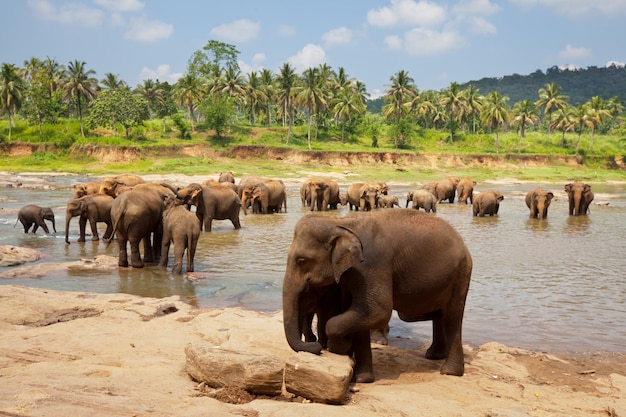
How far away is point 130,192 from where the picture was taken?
14047 millimetres

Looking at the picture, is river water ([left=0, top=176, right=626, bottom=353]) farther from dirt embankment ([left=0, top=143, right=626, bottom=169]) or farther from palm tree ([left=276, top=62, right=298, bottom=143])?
palm tree ([left=276, top=62, right=298, bottom=143])

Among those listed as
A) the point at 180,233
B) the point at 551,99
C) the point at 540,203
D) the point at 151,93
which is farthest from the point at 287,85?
the point at 180,233

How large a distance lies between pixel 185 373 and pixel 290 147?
65.4 m

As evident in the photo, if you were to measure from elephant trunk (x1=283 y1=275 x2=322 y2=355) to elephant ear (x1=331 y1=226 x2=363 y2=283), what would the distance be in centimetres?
49

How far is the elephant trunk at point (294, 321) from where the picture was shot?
622cm

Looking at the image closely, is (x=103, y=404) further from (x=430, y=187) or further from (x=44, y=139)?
(x=44, y=139)

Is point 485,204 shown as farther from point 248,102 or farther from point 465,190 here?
point 248,102

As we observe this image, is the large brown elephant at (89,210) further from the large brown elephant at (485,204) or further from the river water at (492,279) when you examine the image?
the large brown elephant at (485,204)

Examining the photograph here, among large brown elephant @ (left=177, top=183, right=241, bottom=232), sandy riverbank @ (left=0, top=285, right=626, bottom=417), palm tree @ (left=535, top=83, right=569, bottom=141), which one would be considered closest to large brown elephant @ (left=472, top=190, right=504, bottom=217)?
large brown elephant @ (left=177, top=183, right=241, bottom=232)

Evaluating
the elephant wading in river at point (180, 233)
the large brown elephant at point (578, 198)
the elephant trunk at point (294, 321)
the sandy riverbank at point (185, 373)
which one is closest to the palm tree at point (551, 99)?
the large brown elephant at point (578, 198)

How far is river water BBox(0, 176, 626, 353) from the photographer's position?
9625 millimetres

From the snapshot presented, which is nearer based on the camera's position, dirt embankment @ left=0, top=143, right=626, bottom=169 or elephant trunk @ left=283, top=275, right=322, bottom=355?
elephant trunk @ left=283, top=275, right=322, bottom=355

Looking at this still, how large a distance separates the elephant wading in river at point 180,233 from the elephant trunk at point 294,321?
7144 mm

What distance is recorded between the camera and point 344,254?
20.5 ft
